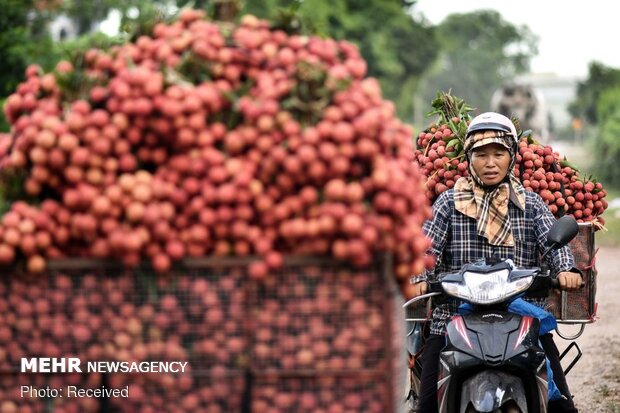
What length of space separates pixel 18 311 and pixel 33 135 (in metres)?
0.52

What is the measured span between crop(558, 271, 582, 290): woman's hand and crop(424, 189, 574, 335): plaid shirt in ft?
1.12

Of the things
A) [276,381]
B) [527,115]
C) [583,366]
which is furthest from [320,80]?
[527,115]

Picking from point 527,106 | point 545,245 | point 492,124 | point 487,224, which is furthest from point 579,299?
point 527,106

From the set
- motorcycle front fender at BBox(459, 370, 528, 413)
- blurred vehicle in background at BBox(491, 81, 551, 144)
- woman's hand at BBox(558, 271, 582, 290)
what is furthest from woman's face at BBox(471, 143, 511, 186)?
blurred vehicle in background at BBox(491, 81, 551, 144)

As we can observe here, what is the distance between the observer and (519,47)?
10550 centimetres

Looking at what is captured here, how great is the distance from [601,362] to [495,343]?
4757 millimetres

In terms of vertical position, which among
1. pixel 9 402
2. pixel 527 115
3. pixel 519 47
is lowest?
pixel 9 402

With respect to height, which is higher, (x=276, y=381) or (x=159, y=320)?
(x=159, y=320)

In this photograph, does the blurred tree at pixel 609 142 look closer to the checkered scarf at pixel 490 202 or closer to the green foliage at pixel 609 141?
the green foliage at pixel 609 141

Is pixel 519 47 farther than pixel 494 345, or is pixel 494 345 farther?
pixel 519 47

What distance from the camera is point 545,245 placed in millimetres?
4887

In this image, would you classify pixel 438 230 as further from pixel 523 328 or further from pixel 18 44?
pixel 18 44

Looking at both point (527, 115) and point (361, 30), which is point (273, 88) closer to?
point (527, 115)

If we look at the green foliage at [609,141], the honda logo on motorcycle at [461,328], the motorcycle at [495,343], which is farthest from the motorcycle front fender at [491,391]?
the green foliage at [609,141]
